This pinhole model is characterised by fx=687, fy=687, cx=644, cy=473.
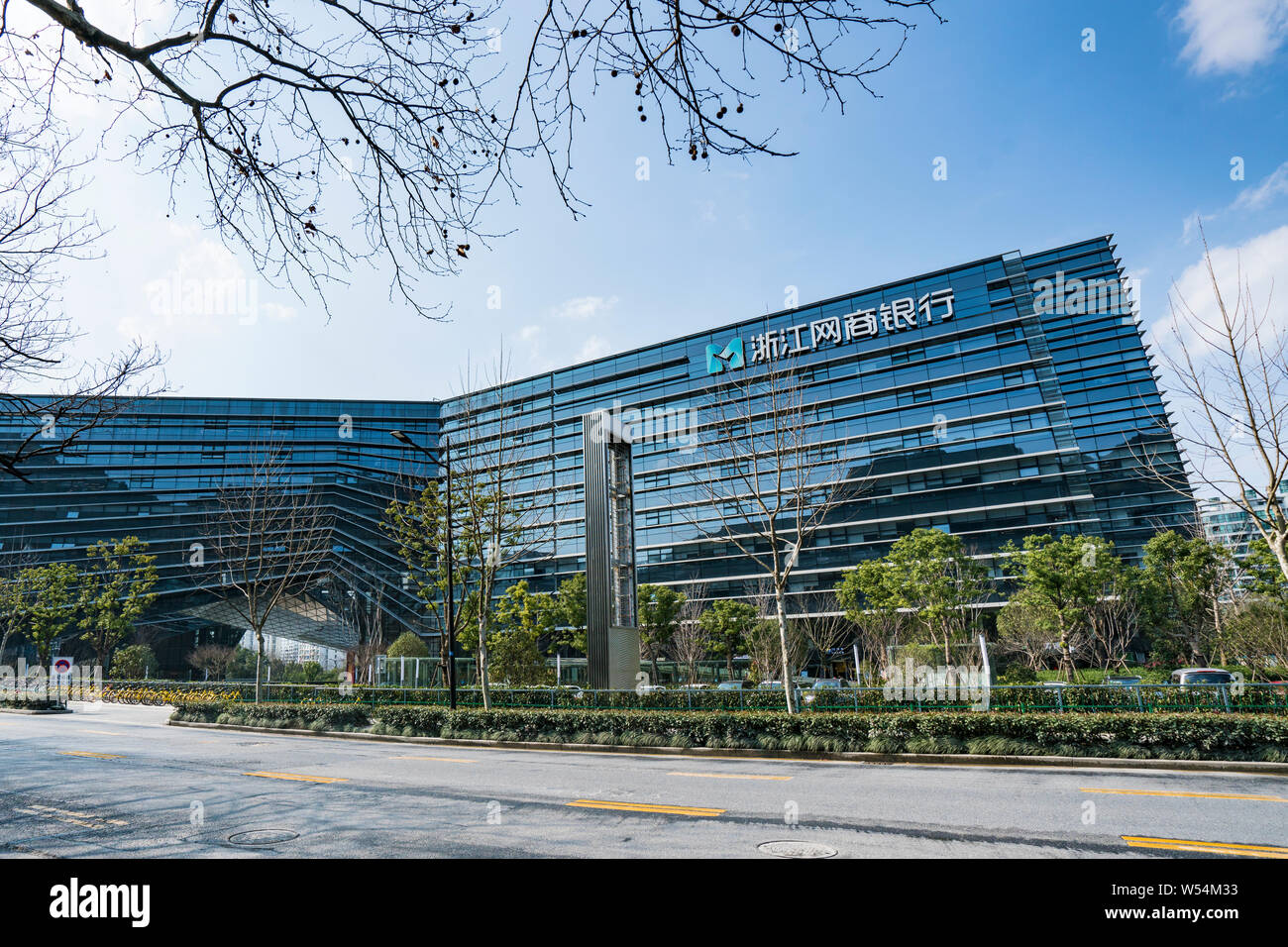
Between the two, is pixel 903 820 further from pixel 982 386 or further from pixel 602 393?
pixel 602 393

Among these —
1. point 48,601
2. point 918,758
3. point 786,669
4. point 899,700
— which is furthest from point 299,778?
point 48,601

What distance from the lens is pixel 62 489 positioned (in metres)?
81.8

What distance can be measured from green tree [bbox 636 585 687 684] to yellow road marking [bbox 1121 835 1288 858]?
41.0 m

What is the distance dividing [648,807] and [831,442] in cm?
6323

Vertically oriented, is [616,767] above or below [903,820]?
below

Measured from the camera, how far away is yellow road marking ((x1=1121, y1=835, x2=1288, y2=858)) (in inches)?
240

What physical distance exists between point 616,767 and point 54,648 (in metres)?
74.3

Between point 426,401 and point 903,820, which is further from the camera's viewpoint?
point 426,401

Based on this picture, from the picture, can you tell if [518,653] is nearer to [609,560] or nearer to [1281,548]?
[609,560]

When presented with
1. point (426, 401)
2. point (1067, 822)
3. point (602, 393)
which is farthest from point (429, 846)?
point (426, 401)

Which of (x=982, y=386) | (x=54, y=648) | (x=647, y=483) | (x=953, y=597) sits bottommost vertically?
(x=54, y=648)

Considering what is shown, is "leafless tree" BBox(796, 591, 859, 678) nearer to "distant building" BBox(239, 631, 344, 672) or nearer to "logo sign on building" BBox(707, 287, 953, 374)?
"logo sign on building" BBox(707, 287, 953, 374)

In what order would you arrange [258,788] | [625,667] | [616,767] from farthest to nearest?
[625,667] < [616,767] < [258,788]
